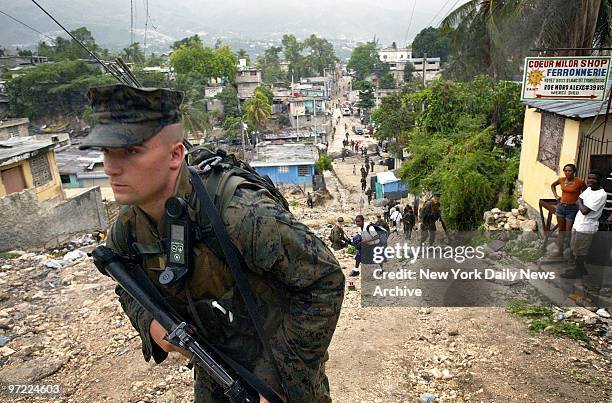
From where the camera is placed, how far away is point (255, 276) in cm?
148

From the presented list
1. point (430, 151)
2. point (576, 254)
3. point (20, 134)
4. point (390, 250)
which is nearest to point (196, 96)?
point (20, 134)

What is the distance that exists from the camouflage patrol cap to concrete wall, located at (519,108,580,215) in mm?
6952

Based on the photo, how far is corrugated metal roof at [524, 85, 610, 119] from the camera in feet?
20.6

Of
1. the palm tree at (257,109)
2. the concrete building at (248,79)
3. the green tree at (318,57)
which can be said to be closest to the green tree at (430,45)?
the concrete building at (248,79)

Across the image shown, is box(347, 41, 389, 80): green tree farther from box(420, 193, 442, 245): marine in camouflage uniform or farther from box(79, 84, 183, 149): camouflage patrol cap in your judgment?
box(79, 84, 183, 149): camouflage patrol cap

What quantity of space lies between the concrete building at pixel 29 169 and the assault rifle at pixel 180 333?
36.9 ft

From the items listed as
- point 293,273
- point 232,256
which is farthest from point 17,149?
point 293,273

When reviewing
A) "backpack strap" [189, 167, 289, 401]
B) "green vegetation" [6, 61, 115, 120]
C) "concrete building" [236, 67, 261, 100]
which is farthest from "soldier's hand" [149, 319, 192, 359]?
"concrete building" [236, 67, 261, 100]

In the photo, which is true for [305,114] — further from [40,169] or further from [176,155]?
[176,155]

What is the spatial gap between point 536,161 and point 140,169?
27.5 ft

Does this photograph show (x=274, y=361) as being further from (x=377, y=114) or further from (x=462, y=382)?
(x=377, y=114)

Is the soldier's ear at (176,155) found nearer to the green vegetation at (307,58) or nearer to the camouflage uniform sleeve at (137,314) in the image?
the camouflage uniform sleeve at (137,314)

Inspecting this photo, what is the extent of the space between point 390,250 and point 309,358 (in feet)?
21.6

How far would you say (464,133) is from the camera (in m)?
13.1
